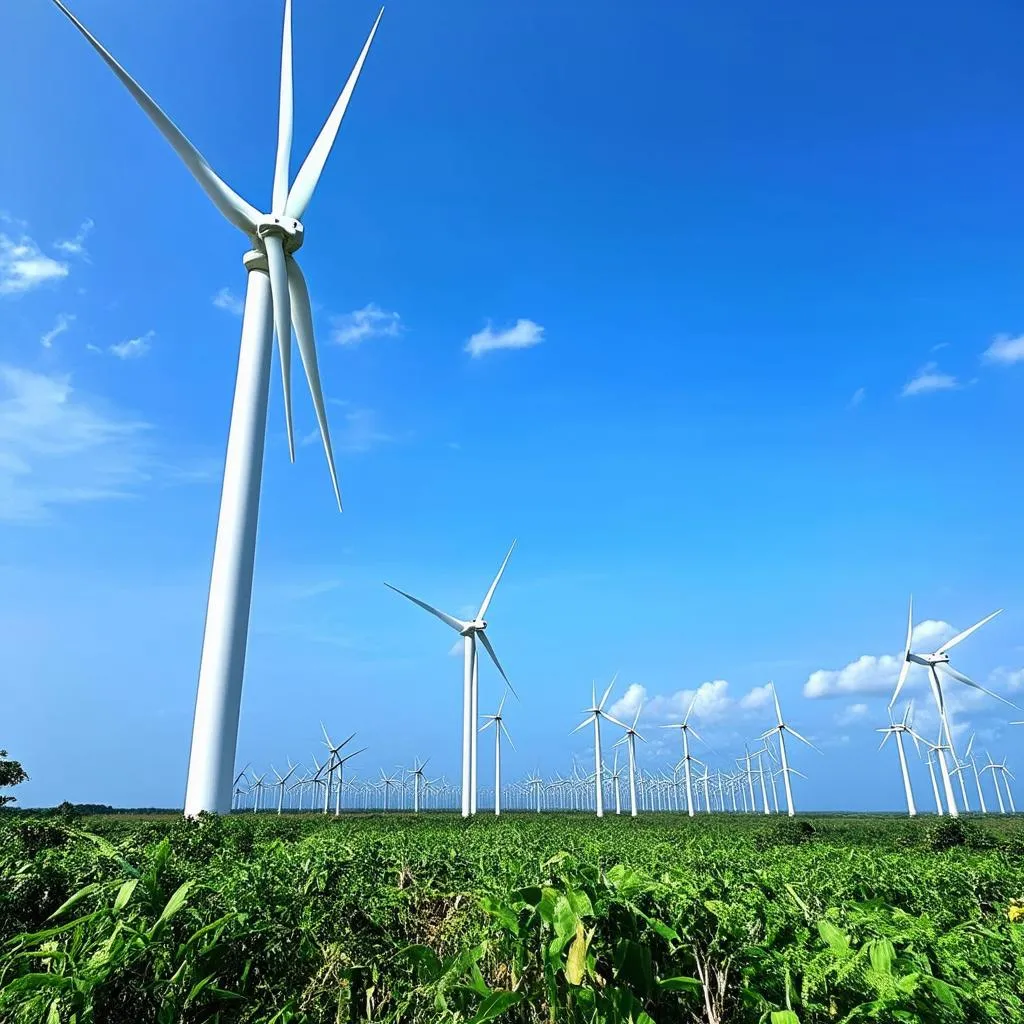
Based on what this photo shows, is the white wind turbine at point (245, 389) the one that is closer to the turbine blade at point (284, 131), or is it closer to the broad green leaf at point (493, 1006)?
the turbine blade at point (284, 131)

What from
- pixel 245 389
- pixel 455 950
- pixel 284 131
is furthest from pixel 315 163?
pixel 455 950

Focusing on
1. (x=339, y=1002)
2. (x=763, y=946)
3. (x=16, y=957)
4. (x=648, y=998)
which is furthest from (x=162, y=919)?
(x=763, y=946)

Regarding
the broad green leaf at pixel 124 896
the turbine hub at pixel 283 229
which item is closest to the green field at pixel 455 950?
the broad green leaf at pixel 124 896

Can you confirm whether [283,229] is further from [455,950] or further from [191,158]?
[455,950]

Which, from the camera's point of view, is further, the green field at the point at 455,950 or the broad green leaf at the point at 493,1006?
the green field at the point at 455,950

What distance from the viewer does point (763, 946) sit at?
2941mm

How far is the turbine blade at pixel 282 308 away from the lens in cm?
2367

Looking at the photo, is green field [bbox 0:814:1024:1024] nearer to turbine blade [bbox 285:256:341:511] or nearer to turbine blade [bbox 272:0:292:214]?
turbine blade [bbox 285:256:341:511]

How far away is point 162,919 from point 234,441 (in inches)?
885

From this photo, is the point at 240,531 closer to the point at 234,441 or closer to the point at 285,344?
the point at 234,441

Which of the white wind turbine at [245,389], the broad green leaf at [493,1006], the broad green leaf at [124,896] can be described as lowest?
the broad green leaf at [493,1006]

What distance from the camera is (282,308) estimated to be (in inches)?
955

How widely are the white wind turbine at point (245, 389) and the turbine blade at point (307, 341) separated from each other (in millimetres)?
38

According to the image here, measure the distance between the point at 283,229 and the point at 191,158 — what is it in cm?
361
